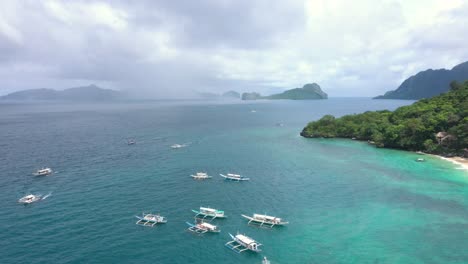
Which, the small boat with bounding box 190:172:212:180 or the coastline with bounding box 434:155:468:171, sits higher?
the coastline with bounding box 434:155:468:171

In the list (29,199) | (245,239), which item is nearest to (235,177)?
(245,239)

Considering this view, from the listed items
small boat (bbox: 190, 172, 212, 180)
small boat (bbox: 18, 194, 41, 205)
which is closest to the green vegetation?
small boat (bbox: 190, 172, 212, 180)

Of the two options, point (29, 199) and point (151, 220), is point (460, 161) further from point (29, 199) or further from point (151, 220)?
point (29, 199)

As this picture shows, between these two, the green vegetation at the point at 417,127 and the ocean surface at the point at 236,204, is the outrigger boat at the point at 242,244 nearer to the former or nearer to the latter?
the ocean surface at the point at 236,204

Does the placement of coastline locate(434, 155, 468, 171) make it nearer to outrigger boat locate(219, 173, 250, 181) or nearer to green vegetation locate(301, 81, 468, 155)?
green vegetation locate(301, 81, 468, 155)

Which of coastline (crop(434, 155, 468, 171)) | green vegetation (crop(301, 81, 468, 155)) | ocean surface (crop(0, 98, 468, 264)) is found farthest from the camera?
green vegetation (crop(301, 81, 468, 155))
